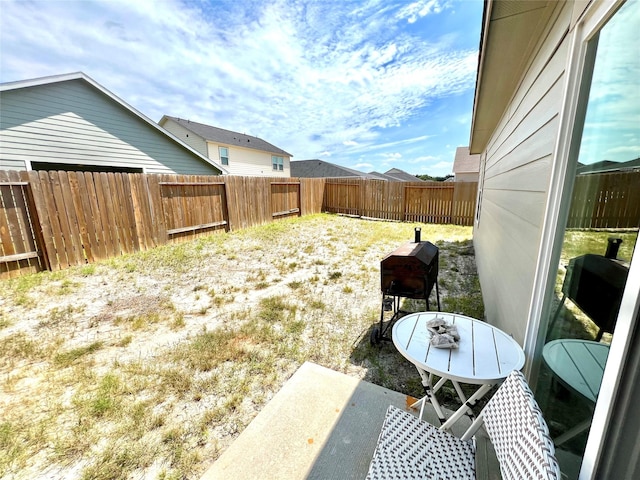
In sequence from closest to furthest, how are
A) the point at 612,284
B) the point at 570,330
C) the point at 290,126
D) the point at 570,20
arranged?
the point at 612,284 < the point at 570,330 < the point at 570,20 < the point at 290,126

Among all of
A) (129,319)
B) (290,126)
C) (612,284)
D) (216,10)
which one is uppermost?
(290,126)

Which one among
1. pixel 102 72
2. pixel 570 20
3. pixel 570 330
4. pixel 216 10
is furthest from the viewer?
pixel 102 72

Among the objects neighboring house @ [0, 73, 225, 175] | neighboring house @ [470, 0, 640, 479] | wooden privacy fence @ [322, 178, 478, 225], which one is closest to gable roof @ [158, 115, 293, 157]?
neighboring house @ [0, 73, 225, 175]

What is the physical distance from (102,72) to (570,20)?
1294 centimetres

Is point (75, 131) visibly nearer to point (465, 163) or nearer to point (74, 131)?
point (74, 131)

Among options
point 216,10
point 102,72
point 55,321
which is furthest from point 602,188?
point 102,72

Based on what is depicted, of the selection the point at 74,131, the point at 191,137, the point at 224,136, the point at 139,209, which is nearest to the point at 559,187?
the point at 139,209

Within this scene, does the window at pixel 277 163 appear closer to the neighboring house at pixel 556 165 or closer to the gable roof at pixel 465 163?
the gable roof at pixel 465 163

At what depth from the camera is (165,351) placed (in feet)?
8.59

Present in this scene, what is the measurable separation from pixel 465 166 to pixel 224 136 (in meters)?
18.8

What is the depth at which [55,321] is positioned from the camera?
3.10 meters

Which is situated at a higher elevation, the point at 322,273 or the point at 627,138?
the point at 627,138

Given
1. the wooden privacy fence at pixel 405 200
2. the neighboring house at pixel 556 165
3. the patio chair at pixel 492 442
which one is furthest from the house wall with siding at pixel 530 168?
the wooden privacy fence at pixel 405 200

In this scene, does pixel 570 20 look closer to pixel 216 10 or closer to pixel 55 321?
pixel 55 321
